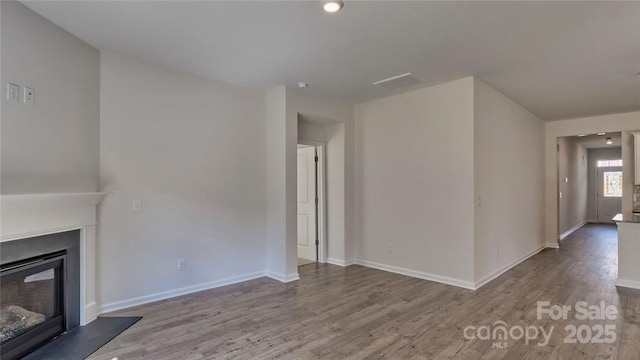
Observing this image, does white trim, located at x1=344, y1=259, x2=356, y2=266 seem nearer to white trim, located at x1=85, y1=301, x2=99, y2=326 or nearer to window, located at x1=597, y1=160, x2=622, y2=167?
white trim, located at x1=85, y1=301, x2=99, y2=326

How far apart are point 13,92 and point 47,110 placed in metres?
0.30

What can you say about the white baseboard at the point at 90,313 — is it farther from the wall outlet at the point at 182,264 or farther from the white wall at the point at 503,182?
the white wall at the point at 503,182

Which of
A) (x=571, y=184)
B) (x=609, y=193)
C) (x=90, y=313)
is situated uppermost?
(x=571, y=184)

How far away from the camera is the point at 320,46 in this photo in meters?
3.13

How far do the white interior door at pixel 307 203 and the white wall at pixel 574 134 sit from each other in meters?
4.90

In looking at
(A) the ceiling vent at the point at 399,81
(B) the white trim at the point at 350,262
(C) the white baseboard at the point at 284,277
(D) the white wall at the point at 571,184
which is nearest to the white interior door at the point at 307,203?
(B) the white trim at the point at 350,262

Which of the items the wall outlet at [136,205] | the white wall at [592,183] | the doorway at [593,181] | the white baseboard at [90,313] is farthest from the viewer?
the white wall at [592,183]

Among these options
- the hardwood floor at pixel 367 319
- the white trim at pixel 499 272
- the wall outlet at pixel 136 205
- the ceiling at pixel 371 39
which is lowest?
the hardwood floor at pixel 367 319

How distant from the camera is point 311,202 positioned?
5680 mm

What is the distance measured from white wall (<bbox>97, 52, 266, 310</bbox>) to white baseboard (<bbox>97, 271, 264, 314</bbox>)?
0.01m

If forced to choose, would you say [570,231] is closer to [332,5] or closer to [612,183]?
[612,183]

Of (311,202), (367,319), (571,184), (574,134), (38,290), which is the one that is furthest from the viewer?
(571,184)

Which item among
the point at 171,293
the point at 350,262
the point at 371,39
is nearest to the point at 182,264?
the point at 171,293

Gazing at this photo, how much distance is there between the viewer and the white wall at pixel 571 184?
7910 mm
